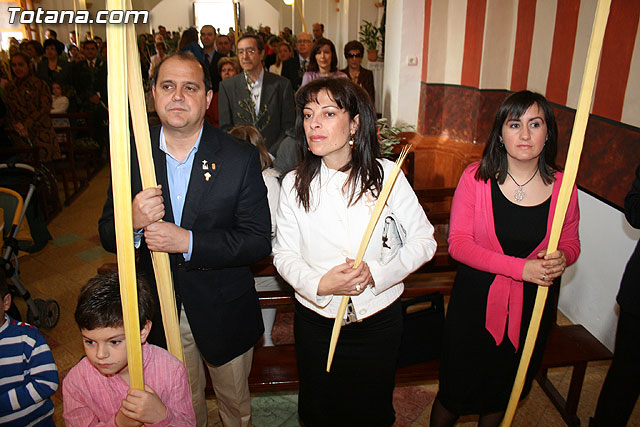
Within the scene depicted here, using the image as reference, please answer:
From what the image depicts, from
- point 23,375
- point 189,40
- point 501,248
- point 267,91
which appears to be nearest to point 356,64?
point 267,91

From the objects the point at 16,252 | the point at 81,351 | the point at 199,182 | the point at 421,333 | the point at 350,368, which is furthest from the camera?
the point at 16,252

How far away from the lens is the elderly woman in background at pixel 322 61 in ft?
14.3

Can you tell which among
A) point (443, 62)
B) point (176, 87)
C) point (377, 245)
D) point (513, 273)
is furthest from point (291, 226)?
point (443, 62)

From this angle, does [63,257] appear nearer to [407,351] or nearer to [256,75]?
[256,75]

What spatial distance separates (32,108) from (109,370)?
5.03 m

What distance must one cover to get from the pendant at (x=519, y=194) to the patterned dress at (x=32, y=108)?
204 inches

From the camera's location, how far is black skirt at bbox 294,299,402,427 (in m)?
1.67

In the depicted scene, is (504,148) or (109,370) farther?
(504,148)

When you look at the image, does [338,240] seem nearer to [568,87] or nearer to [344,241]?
[344,241]

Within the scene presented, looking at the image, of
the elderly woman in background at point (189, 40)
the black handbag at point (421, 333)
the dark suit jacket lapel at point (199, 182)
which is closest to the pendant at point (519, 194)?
the black handbag at point (421, 333)

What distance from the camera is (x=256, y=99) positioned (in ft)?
12.0

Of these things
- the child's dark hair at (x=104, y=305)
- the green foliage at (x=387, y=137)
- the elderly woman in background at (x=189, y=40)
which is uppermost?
the elderly woman in background at (x=189, y=40)

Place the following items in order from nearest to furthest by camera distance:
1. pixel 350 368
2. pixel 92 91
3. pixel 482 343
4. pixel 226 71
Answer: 1. pixel 350 368
2. pixel 482 343
3. pixel 226 71
4. pixel 92 91

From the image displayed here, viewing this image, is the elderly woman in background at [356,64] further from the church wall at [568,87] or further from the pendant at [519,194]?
the pendant at [519,194]
